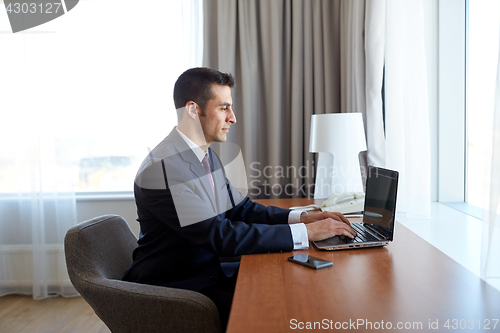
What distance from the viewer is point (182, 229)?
1340 millimetres

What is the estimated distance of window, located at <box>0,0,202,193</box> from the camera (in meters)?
2.97

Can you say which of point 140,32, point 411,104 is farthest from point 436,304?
point 140,32

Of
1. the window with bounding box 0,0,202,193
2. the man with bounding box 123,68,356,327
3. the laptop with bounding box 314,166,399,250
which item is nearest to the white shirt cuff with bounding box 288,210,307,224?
the man with bounding box 123,68,356,327

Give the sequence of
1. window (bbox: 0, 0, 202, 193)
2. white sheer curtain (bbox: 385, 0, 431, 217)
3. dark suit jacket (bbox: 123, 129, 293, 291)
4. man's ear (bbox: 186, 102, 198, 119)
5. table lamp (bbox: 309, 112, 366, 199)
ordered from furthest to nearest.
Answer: window (bbox: 0, 0, 202, 193) < table lamp (bbox: 309, 112, 366, 199) < white sheer curtain (bbox: 385, 0, 431, 217) < man's ear (bbox: 186, 102, 198, 119) < dark suit jacket (bbox: 123, 129, 293, 291)

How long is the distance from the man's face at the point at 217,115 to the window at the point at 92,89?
1.36 m

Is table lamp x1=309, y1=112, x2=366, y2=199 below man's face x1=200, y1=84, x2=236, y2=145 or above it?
below

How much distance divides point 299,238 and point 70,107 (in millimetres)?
2397

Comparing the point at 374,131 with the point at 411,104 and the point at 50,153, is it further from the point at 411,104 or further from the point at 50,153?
the point at 50,153

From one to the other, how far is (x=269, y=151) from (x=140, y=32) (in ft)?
4.49

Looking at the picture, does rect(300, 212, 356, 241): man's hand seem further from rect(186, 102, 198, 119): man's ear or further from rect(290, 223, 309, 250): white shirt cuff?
rect(186, 102, 198, 119): man's ear

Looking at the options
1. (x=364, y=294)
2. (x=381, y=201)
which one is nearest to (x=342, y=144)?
(x=381, y=201)

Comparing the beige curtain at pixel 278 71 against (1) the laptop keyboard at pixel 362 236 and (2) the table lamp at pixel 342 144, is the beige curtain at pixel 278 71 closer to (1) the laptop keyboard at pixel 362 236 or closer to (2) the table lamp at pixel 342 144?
(2) the table lamp at pixel 342 144

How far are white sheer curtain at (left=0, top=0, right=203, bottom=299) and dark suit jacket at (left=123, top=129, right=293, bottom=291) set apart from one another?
5.45 ft

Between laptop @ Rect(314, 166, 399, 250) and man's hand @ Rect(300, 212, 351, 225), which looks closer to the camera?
laptop @ Rect(314, 166, 399, 250)
